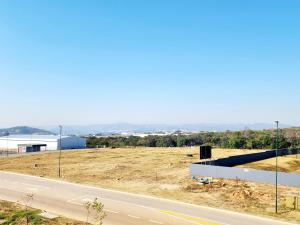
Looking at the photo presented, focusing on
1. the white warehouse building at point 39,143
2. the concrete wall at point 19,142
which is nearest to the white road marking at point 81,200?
the white warehouse building at point 39,143

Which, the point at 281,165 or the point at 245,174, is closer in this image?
the point at 245,174

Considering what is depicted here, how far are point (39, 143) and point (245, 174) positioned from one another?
95441 mm

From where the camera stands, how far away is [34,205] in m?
42.0

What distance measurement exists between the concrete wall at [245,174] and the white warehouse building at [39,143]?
78324 mm

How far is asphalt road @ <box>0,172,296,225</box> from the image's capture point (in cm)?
3553

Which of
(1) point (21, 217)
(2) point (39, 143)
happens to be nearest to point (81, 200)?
(1) point (21, 217)

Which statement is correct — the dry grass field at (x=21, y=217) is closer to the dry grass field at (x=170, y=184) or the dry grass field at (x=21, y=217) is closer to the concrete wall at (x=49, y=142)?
the dry grass field at (x=170, y=184)

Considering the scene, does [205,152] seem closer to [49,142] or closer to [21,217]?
[21,217]

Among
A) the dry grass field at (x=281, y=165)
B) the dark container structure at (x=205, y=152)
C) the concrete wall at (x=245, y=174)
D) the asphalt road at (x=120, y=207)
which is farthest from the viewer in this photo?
the dry grass field at (x=281, y=165)

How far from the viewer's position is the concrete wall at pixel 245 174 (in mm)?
53625

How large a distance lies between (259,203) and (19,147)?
102 meters

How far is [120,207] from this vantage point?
40.7 m

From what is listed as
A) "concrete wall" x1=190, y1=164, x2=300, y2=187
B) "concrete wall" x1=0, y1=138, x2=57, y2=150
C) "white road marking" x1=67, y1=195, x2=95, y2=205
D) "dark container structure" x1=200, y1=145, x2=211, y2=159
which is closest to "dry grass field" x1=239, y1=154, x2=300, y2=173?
"dark container structure" x1=200, y1=145, x2=211, y2=159

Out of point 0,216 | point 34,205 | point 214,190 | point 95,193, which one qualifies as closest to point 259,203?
point 214,190
